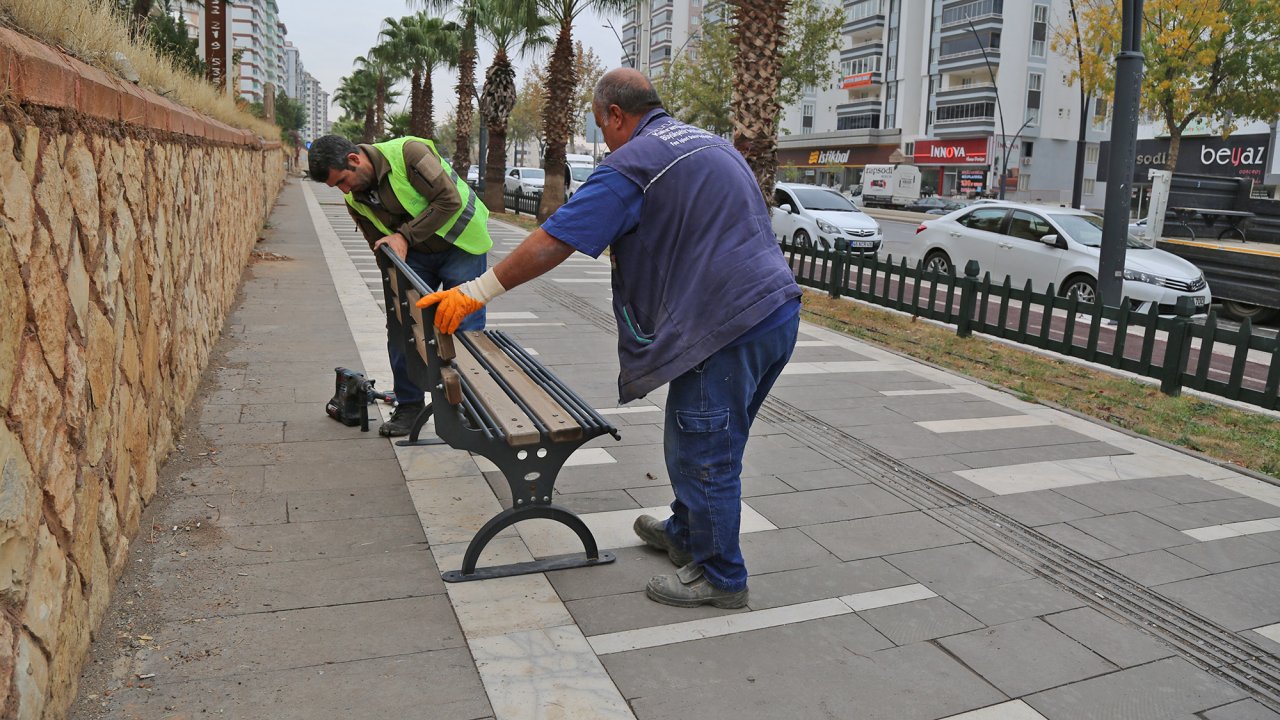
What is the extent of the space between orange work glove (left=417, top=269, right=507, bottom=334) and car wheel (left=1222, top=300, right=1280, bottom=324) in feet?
39.2

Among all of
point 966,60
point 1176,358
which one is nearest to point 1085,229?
point 1176,358

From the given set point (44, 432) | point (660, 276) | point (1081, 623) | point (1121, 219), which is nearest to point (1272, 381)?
point (1121, 219)

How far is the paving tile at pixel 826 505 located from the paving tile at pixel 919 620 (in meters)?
0.83

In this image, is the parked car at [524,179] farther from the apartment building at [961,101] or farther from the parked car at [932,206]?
the apartment building at [961,101]

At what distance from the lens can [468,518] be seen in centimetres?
417

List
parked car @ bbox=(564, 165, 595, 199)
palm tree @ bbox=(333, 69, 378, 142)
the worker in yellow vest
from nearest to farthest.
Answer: the worker in yellow vest → parked car @ bbox=(564, 165, 595, 199) → palm tree @ bbox=(333, 69, 378, 142)

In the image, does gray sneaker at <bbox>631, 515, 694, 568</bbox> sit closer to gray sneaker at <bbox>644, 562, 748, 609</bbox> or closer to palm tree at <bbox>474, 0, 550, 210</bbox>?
gray sneaker at <bbox>644, 562, 748, 609</bbox>

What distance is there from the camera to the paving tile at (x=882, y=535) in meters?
4.05

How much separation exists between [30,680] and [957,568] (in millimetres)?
3111

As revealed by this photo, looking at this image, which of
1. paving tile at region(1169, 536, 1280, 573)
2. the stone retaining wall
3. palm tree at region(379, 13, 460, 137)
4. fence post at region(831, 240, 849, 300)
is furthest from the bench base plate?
palm tree at region(379, 13, 460, 137)

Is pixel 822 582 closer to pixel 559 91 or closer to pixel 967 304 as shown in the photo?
pixel 967 304

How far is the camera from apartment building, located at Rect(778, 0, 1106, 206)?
57.7 m

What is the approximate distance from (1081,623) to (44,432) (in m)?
3.29

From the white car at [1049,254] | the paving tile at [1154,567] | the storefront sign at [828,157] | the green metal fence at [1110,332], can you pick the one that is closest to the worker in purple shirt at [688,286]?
the paving tile at [1154,567]
